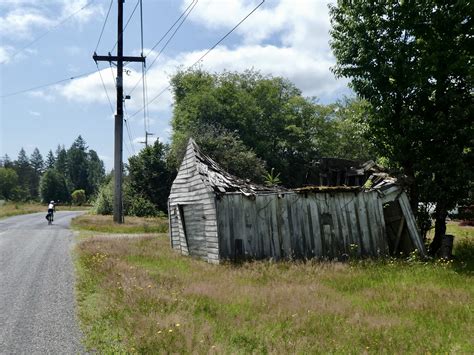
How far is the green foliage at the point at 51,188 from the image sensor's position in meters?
116

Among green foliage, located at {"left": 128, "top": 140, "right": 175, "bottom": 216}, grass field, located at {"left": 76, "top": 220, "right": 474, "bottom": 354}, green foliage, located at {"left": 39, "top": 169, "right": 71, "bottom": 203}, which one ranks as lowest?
grass field, located at {"left": 76, "top": 220, "right": 474, "bottom": 354}

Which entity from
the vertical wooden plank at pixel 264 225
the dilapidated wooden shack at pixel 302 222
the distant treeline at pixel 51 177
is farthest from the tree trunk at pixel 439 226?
the distant treeline at pixel 51 177

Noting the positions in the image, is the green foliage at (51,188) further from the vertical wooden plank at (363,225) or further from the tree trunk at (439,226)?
the tree trunk at (439,226)

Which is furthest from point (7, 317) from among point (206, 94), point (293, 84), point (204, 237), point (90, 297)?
point (293, 84)

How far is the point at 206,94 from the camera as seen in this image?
171 ft

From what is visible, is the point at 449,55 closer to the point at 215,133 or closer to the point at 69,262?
the point at 69,262

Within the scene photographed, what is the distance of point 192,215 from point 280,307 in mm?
9340

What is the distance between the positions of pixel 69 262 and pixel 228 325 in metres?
9.13

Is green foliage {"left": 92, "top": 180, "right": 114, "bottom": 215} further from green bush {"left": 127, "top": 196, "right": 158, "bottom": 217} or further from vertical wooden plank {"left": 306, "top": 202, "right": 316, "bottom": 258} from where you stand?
vertical wooden plank {"left": 306, "top": 202, "right": 316, "bottom": 258}

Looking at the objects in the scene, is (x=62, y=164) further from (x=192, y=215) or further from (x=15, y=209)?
(x=192, y=215)

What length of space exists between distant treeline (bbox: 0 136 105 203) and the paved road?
245 feet

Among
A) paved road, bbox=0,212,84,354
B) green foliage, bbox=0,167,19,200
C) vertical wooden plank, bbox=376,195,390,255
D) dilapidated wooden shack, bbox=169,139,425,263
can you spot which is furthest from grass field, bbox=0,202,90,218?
green foliage, bbox=0,167,19,200

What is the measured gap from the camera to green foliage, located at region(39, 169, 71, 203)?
116 metres

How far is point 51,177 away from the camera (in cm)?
11700
